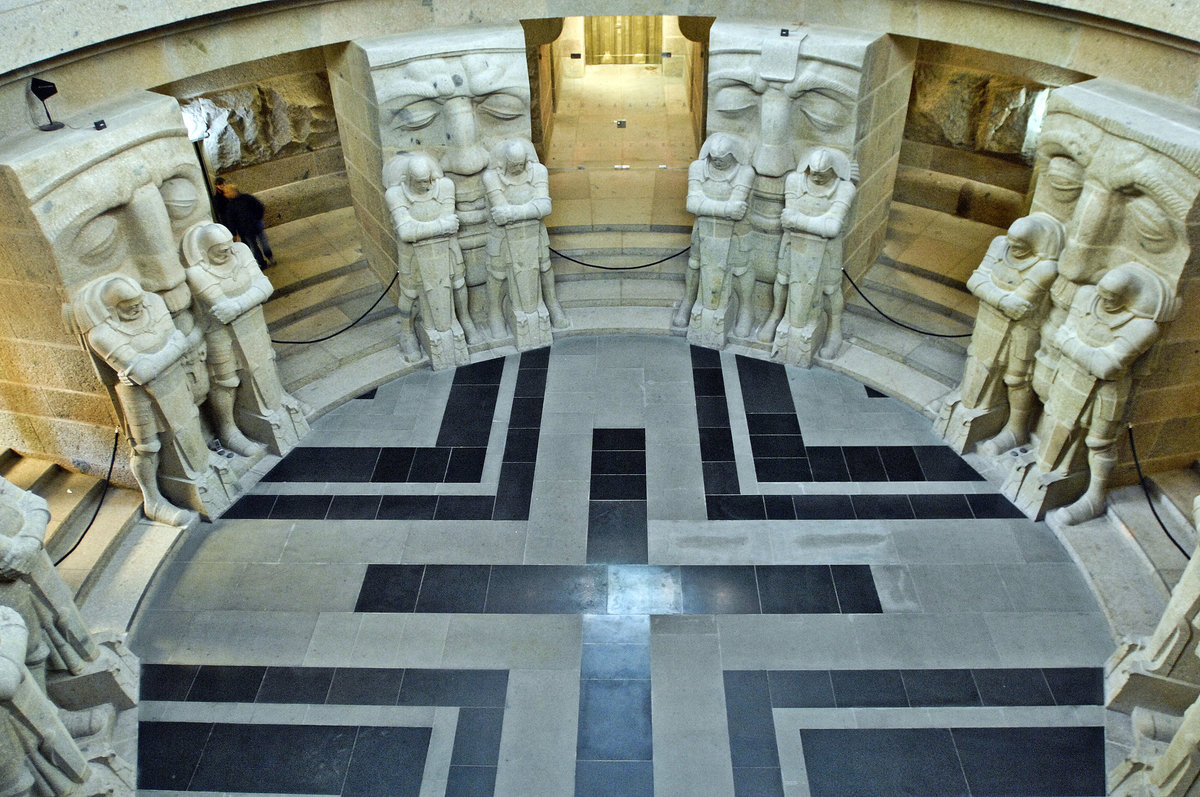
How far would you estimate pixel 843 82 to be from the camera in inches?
277

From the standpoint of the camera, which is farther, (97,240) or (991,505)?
(991,505)

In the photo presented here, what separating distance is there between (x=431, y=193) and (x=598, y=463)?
2.54 m

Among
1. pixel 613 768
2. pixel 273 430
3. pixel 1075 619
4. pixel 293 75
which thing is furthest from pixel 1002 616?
pixel 293 75

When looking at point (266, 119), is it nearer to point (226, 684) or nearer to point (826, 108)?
point (826, 108)

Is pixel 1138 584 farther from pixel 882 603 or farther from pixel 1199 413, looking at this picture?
pixel 882 603

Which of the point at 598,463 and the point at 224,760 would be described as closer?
the point at 224,760

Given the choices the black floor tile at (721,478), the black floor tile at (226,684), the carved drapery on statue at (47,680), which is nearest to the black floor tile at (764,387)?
the black floor tile at (721,478)

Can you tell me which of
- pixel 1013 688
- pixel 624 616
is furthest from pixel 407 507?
pixel 1013 688

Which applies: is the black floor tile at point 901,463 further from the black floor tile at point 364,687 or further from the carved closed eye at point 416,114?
the carved closed eye at point 416,114

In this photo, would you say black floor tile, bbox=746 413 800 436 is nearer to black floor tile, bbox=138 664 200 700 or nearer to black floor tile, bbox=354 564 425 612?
black floor tile, bbox=354 564 425 612

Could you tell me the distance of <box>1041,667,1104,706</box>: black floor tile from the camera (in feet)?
18.0

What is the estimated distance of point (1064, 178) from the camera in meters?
5.93

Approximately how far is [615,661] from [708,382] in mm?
3040

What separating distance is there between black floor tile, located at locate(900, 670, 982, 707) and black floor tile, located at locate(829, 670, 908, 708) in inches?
2.3
